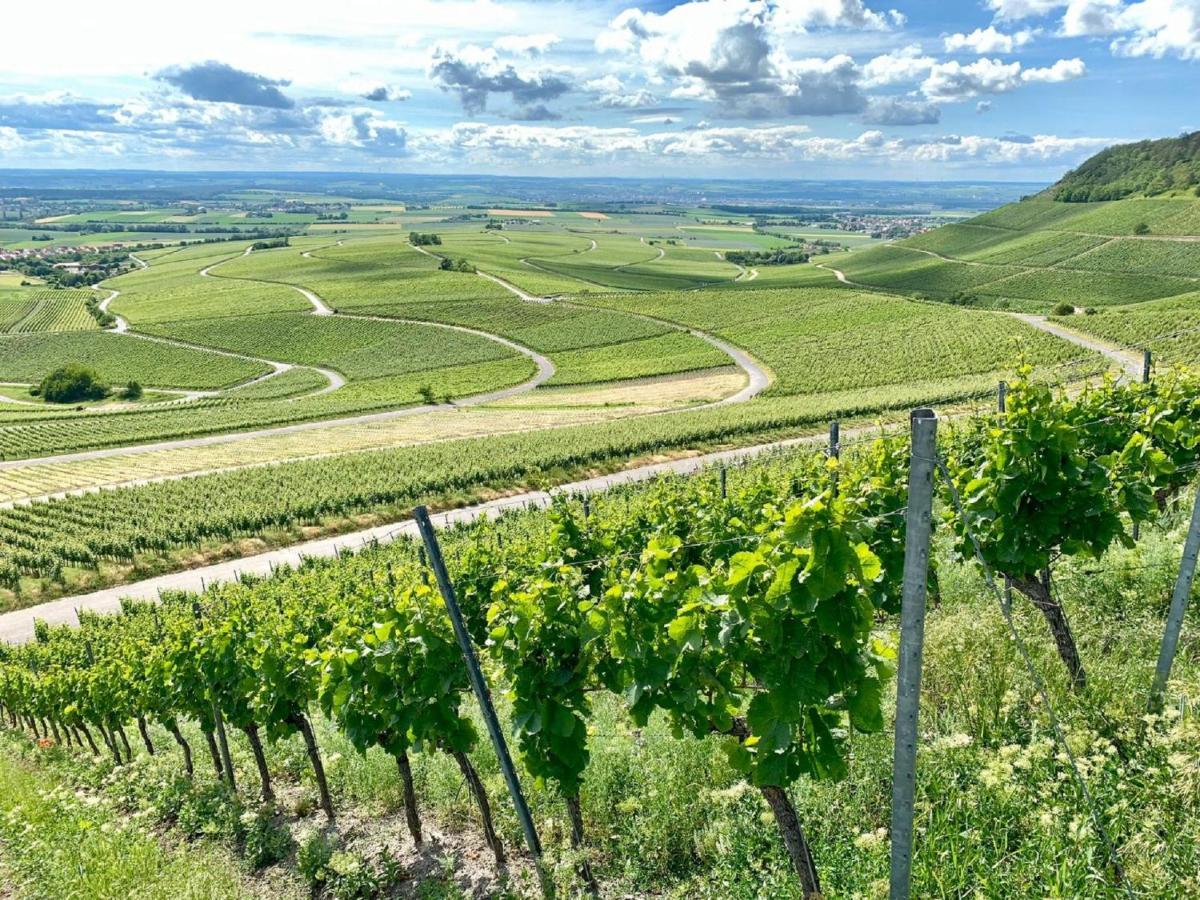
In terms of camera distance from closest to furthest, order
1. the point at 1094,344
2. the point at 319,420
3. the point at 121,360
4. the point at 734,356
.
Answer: the point at 1094,344
the point at 319,420
the point at 734,356
the point at 121,360

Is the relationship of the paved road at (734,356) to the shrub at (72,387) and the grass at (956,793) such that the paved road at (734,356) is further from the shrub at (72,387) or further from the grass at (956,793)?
the shrub at (72,387)

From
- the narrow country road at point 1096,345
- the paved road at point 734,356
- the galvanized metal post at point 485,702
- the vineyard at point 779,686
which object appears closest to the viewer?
the vineyard at point 779,686

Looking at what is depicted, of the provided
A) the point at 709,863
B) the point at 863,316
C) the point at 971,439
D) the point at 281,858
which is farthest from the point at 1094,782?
the point at 863,316

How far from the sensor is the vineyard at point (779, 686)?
4.62 m

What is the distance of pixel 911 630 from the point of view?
3.86 m

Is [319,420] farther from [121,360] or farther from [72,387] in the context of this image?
[121,360]

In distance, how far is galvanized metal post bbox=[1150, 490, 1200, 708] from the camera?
5.70 m

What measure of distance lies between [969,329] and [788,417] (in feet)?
135

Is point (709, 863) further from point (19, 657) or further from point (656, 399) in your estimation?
point (656, 399)

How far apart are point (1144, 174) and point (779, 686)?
229m

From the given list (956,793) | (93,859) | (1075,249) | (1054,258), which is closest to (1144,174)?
Answer: (1075,249)

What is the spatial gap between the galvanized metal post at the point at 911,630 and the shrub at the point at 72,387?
106 meters

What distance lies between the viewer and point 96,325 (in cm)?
12131

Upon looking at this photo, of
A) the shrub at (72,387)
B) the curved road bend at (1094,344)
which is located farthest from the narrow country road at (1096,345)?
the shrub at (72,387)
